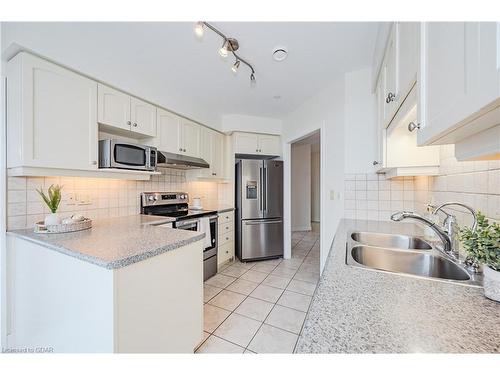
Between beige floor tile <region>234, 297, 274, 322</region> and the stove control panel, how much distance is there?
4.95 ft

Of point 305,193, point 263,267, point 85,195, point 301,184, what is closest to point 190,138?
point 85,195

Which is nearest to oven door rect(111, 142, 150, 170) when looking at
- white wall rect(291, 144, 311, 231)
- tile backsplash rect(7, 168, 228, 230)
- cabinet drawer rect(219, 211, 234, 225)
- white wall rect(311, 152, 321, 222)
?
tile backsplash rect(7, 168, 228, 230)

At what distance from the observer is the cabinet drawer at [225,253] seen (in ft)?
9.94

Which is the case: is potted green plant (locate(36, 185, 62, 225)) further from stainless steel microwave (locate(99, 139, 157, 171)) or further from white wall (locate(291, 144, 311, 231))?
white wall (locate(291, 144, 311, 231))

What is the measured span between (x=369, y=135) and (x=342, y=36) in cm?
96

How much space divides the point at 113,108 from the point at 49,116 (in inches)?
19.1

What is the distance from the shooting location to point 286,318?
6.27 feet

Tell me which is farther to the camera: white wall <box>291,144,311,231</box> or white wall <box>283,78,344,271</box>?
white wall <box>291,144,311,231</box>

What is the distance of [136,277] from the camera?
3.55ft

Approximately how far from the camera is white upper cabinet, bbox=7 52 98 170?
141 cm

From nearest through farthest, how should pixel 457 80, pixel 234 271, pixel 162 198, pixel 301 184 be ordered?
1. pixel 457 80
2. pixel 162 198
3. pixel 234 271
4. pixel 301 184

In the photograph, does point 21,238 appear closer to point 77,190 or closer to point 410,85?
point 77,190

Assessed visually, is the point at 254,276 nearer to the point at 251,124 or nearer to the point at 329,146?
the point at 329,146
